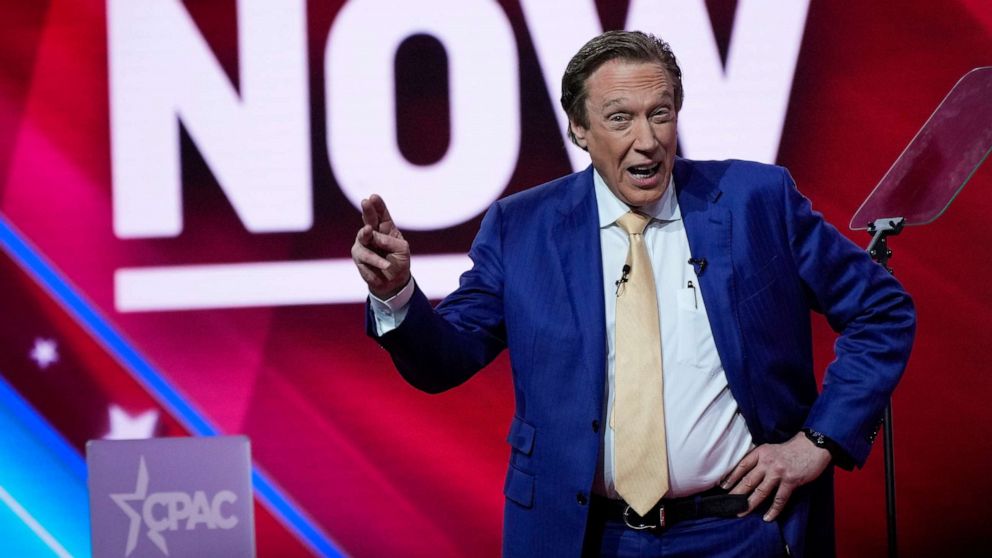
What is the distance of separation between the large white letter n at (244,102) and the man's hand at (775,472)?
2.08m

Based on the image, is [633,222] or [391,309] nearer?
[391,309]

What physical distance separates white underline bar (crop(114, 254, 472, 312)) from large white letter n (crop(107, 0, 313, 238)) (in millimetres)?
148

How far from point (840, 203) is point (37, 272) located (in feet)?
8.73

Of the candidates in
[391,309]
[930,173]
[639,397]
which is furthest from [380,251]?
[930,173]

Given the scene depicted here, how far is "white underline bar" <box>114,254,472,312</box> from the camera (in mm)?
3635

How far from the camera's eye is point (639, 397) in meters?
1.90

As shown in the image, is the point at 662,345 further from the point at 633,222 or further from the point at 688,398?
the point at 633,222

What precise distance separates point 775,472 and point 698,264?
1.25 ft

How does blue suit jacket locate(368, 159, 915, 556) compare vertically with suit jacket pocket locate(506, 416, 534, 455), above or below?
above

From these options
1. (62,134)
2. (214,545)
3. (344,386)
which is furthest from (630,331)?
(62,134)

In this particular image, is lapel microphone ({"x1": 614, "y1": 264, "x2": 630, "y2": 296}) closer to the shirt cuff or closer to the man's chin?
the man's chin

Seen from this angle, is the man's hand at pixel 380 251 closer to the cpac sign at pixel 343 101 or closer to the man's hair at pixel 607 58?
the man's hair at pixel 607 58

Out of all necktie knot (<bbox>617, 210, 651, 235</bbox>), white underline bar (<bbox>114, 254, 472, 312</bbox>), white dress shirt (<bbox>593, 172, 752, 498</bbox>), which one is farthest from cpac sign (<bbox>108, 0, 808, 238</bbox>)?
white dress shirt (<bbox>593, 172, 752, 498</bbox>)

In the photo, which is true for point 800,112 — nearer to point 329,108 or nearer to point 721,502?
point 329,108
